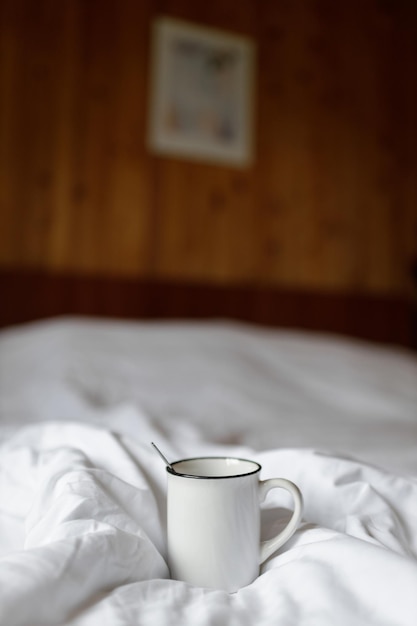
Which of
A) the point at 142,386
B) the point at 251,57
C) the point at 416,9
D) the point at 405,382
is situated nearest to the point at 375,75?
the point at 416,9

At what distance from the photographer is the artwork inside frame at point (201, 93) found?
6.86ft

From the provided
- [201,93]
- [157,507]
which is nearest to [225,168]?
[201,93]

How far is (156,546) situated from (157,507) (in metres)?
0.04

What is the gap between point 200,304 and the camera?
6.91 ft

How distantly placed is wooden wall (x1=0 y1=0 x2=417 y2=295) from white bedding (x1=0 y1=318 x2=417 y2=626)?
727 millimetres

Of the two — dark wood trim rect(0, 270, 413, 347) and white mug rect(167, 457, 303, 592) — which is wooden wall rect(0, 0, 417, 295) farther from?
white mug rect(167, 457, 303, 592)

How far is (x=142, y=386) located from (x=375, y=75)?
1.90 metres

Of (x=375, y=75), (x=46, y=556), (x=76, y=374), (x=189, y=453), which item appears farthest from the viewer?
(x=375, y=75)

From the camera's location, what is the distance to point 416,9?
2.65 m

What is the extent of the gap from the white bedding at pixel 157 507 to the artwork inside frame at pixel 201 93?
41.8 inches

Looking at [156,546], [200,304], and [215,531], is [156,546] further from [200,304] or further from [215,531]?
[200,304]

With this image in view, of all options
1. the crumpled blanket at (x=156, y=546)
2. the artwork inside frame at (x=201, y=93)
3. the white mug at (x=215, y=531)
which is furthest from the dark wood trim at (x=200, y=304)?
the white mug at (x=215, y=531)

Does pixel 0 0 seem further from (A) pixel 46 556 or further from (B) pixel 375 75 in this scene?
(A) pixel 46 556

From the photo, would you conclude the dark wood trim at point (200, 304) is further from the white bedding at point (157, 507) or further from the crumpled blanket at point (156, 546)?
the crumpled blanket at point (156, 546)
